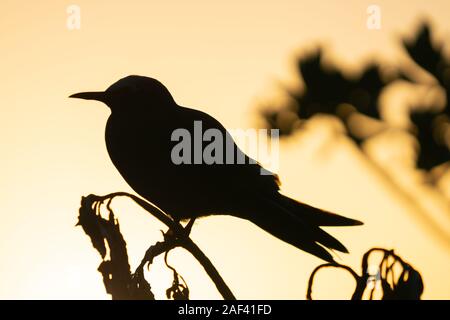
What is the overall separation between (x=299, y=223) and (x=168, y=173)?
72cm

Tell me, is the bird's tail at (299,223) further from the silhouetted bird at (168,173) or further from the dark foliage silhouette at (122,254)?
the dark foliage silhouette at (122,254)

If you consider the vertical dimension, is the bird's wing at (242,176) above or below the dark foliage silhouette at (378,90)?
below

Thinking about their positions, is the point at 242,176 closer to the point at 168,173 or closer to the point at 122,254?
the point at 168,173

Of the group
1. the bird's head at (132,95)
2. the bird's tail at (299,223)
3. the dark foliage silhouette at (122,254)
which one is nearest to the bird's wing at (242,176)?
the bird's tail at (299,223)

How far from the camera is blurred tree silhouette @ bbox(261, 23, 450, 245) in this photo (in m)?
3.51

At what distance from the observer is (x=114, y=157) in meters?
2.93

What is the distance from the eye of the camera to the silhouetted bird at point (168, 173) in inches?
114

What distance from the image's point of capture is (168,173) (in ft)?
9.58

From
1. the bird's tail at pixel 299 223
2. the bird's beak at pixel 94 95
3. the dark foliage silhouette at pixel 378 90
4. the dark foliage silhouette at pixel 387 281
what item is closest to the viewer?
the dark foliage silhouette at pixel 387 281

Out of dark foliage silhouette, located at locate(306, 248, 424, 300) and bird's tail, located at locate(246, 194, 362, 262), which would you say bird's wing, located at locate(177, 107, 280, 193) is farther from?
dark foliage silhouette, located at locate(306, 248, 424, 300)

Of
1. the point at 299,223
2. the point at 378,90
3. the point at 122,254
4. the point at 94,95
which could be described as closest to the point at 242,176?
the point at 299,223

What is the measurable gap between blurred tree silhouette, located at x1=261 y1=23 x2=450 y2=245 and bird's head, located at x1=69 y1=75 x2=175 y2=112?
0.65m

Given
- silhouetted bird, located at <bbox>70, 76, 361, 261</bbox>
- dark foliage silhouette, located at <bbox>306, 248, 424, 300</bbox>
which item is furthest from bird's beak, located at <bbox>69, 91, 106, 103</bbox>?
dark foliage silhouette, located at <bbox>306, 248, 424, 300</bbox>
